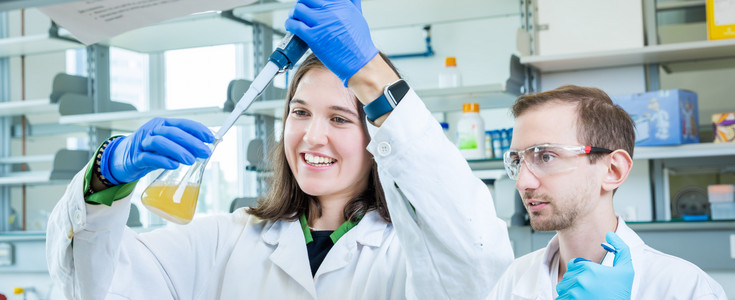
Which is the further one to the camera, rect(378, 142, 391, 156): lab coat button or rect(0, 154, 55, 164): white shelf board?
rect(0, 154, 55, 164): white shelf board

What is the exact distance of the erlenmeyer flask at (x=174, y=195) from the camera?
0.92m

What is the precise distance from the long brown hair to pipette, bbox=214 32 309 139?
0.30 metres

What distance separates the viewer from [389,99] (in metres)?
0.85

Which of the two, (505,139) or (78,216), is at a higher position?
(505,139)

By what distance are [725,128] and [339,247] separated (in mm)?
2125

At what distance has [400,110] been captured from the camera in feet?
2.77

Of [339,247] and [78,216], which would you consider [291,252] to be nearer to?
[339,247]

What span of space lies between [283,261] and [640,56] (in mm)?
2220

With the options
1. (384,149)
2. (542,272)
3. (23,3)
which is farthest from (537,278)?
(23,3)

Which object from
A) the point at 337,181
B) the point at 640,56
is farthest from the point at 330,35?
the point at 640,56

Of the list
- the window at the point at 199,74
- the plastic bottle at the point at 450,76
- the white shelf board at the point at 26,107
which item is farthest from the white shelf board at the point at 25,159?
the plastic bottle at the point at 450,76

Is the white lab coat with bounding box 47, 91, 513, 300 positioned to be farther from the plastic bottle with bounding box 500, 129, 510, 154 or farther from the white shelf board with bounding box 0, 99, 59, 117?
the white shelf board with bounding box 0, 99, 59, 117

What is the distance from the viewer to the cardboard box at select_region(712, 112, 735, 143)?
2.63 m

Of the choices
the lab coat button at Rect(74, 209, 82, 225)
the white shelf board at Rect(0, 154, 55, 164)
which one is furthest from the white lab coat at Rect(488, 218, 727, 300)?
the white shelf board at Rect(0, 154, 55, 164)
